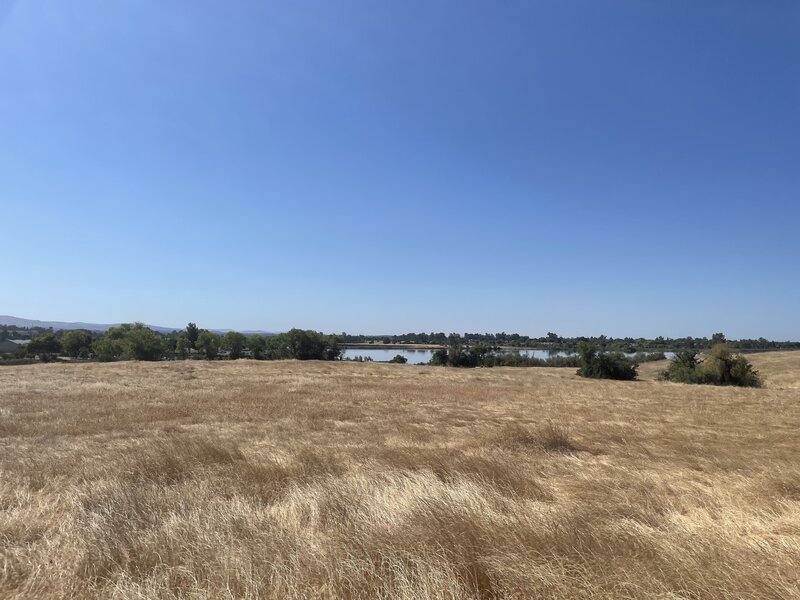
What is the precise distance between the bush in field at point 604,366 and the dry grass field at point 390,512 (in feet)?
112

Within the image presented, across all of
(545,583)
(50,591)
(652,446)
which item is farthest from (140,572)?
(652,446)

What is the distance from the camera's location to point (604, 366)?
46.8m

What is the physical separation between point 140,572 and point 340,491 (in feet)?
8.24

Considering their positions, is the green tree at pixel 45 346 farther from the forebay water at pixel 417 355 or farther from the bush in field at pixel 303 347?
the forebay water at pixel 417 355

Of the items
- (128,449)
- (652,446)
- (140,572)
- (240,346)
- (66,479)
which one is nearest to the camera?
(140,572)

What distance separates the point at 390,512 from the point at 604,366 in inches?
1856

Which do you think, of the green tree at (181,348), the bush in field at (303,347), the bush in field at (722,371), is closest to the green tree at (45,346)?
the green tree at (181,348)

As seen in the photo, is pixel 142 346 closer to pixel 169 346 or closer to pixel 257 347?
pixel 169 346

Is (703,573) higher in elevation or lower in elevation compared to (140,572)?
higher

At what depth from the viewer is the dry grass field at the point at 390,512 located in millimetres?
3426

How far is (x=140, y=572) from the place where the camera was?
145 inches

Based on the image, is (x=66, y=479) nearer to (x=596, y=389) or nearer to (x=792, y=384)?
(x=596, y=389)

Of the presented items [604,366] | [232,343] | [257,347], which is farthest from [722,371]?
[232,343]

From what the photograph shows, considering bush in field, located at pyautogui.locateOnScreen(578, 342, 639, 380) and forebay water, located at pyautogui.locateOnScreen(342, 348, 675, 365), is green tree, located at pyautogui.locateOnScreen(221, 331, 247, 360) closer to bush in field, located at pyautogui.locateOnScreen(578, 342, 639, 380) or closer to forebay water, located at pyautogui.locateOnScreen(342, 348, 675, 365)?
forebay water, located at pyautogui.locateOnScreen(342, 348, 675, 365)
